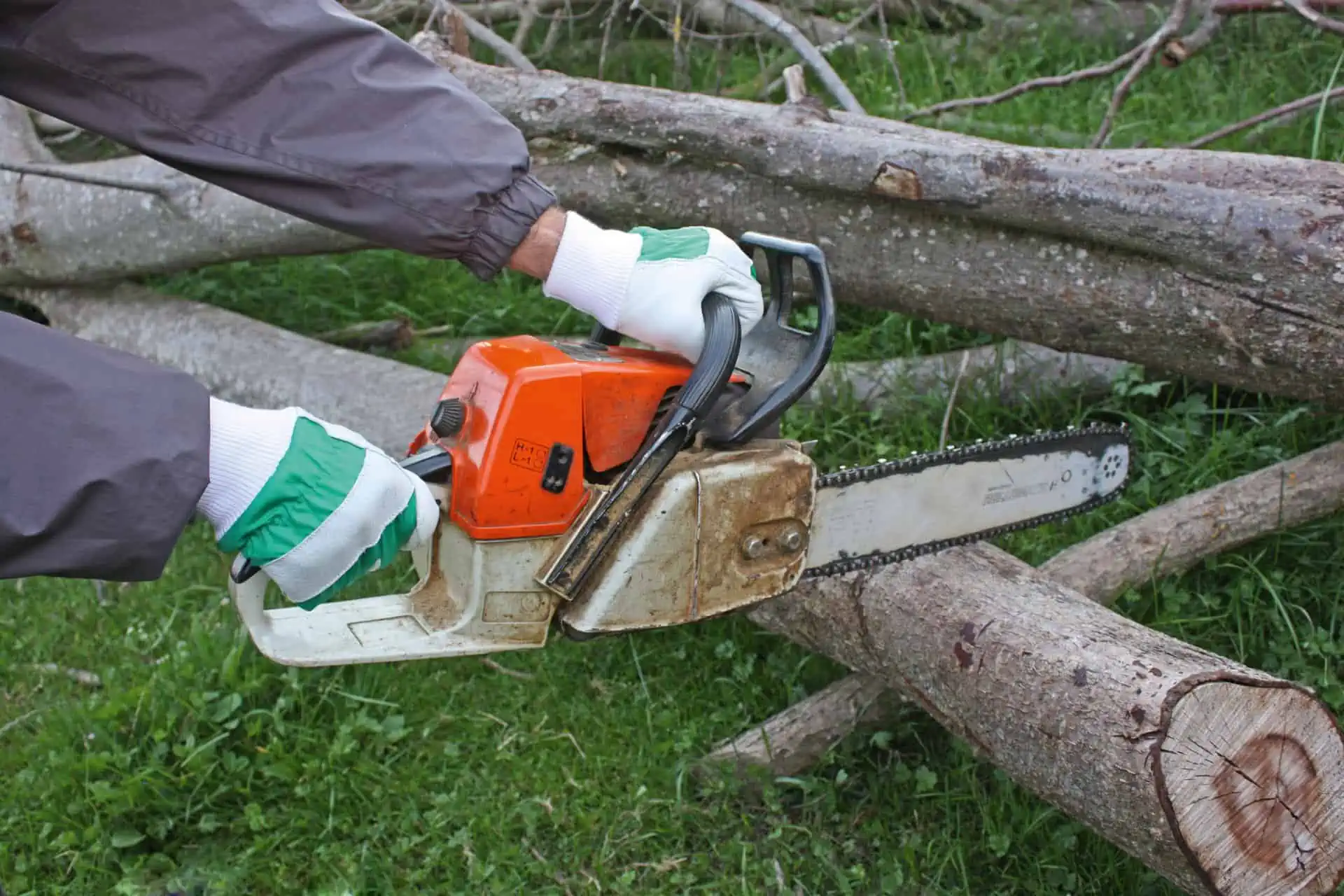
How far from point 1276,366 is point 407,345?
2.90m

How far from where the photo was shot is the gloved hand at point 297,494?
5.57 feet

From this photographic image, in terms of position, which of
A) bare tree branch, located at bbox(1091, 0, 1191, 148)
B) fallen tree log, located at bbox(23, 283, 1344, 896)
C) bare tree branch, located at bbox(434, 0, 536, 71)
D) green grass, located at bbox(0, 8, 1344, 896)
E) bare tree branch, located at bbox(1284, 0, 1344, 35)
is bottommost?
green grass, located at bbox(0, 8, 1344, 896)

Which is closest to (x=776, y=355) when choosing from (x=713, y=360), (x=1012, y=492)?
(x=713, y=360)

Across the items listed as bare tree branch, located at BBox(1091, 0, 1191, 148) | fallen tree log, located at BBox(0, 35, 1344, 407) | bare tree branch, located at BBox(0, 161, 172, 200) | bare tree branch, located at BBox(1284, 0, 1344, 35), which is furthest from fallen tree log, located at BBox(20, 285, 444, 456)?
bare tree branch, located at BBox(1284, 0, 1344, 35)

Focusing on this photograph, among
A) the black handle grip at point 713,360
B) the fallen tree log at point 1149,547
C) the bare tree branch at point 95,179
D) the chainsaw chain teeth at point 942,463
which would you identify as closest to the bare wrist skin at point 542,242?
the black handle grip at point 713,360

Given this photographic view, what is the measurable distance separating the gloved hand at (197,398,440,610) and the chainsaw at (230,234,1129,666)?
0.17 metres

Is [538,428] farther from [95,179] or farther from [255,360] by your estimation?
[95,179]

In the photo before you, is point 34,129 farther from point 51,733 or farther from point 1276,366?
point 1276,366

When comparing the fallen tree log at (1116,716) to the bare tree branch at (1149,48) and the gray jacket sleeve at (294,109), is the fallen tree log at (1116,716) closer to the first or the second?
the gray jacket sleeve at (294,109)

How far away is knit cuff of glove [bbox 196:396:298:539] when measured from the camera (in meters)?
1.68

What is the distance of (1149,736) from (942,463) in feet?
2.01

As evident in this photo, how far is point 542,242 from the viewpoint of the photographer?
219 centimetres

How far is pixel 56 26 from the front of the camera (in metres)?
1.95

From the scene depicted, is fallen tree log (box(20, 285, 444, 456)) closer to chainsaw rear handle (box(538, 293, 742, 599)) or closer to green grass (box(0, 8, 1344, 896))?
green grass (box(0, 8, 1344, 896))
